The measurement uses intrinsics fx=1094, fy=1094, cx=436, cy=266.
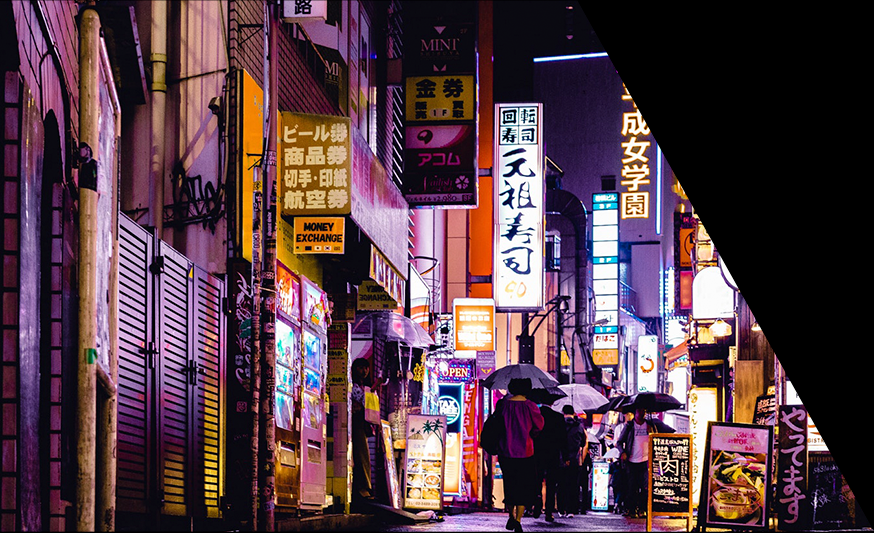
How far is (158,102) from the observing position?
12.5m

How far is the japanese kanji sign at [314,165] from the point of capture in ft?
45.3

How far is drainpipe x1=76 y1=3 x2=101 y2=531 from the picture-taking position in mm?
6574

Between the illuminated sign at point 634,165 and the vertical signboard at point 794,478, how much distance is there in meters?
34.9

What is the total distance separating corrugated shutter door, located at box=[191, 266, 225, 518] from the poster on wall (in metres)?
6.03

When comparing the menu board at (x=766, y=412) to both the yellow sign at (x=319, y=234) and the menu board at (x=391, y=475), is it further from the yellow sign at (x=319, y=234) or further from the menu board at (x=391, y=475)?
the yellow sign at (x=319, y=234)

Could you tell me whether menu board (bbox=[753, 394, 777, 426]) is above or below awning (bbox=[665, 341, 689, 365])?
below

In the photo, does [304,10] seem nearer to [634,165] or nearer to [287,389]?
[287,389]

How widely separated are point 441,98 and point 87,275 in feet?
48.2

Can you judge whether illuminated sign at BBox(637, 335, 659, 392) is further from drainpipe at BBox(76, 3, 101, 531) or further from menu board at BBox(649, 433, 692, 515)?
drainpipe at BBox(76, 3, 101, 531)

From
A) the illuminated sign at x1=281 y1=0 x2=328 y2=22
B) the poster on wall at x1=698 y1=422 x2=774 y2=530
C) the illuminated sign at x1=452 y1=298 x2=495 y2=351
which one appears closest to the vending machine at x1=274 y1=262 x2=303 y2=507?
the illuminated sign at x1=281 y1=0 x2=328 y2=22

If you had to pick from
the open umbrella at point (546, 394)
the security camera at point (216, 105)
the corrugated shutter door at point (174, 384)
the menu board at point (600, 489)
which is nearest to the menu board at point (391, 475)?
the open umbrella at point (546, 394)

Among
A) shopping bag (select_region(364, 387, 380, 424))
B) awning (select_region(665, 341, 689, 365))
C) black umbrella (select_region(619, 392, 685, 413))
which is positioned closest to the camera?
shopping bag (select_region(364, 387, 380, 424))

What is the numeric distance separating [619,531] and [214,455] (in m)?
6.11
